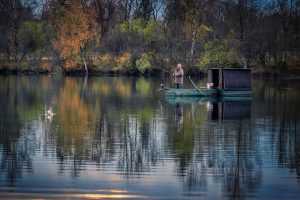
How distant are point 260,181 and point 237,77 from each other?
96.8 feet

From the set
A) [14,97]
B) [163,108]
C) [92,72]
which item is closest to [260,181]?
[163,108]

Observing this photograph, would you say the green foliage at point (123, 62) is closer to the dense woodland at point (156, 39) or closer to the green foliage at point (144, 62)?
the dense woodland at point (156, 39)

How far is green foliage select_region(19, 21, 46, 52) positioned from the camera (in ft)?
273

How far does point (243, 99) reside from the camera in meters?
41.2

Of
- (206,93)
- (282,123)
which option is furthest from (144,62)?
(282,123)

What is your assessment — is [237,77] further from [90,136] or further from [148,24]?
[148,24]

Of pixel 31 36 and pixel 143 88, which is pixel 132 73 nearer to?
pixel 31 36

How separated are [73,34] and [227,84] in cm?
3922

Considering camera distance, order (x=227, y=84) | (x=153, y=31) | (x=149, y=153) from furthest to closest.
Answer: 1. (x=153, y=31)
2. (x=227, y=84)
3. (x=149, y=153)

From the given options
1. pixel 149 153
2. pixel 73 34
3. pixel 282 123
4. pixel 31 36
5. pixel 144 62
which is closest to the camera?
pixel 149 153

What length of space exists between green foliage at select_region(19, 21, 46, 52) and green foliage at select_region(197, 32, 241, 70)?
20.8m

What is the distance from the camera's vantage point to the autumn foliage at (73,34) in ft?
259

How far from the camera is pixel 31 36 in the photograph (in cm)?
8356

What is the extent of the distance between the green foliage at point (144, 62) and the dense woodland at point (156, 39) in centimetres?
6
